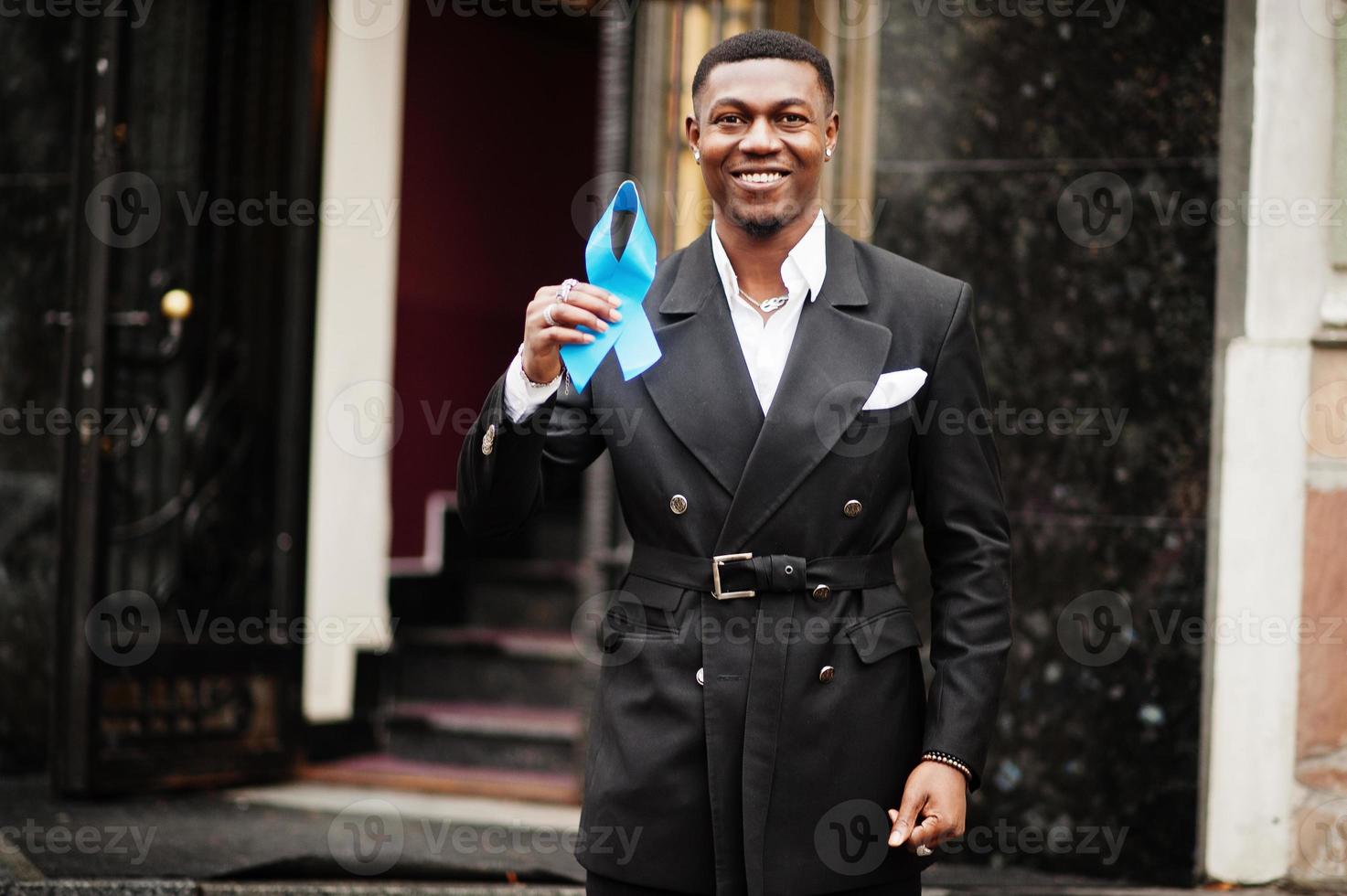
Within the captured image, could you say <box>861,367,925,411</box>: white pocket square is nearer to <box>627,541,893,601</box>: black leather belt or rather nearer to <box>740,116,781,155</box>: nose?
<box>627,541,893,601</box>: black leather belt

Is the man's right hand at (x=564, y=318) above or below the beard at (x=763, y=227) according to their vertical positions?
below

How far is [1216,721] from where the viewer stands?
4562 millimetres

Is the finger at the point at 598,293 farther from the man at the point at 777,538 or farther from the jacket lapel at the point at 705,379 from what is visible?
the jacket lapel at the point at 705,379

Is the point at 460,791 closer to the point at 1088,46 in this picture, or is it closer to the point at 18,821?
the point at 18,821

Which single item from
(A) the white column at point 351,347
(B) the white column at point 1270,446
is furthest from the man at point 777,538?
(A) the white column at point 351,347

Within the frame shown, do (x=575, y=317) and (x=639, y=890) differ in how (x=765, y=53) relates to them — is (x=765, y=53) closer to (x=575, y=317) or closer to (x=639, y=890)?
(x=575, y=317)

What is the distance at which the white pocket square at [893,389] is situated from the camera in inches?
101

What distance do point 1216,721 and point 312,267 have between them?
3960 mm

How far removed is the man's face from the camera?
8.25 ft

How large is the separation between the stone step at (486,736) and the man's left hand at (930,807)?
3.62 m

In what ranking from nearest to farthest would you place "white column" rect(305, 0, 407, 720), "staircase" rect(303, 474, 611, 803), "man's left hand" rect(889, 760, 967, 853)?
"man's left hand" rect(889, 760, 967, 853) → "staircase" rect(303, 474, 611, 803) → "white column" rect(305, 0, 407, 720)

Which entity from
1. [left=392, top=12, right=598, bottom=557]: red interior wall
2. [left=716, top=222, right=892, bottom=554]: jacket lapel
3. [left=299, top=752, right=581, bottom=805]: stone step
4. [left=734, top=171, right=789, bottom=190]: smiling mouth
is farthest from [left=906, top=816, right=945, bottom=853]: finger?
[left=392, top=12, right=598, bottom=557]: red interior wall

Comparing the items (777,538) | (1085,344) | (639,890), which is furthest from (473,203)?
(639,890)

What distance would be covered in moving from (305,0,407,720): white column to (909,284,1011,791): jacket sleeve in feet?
14.1
